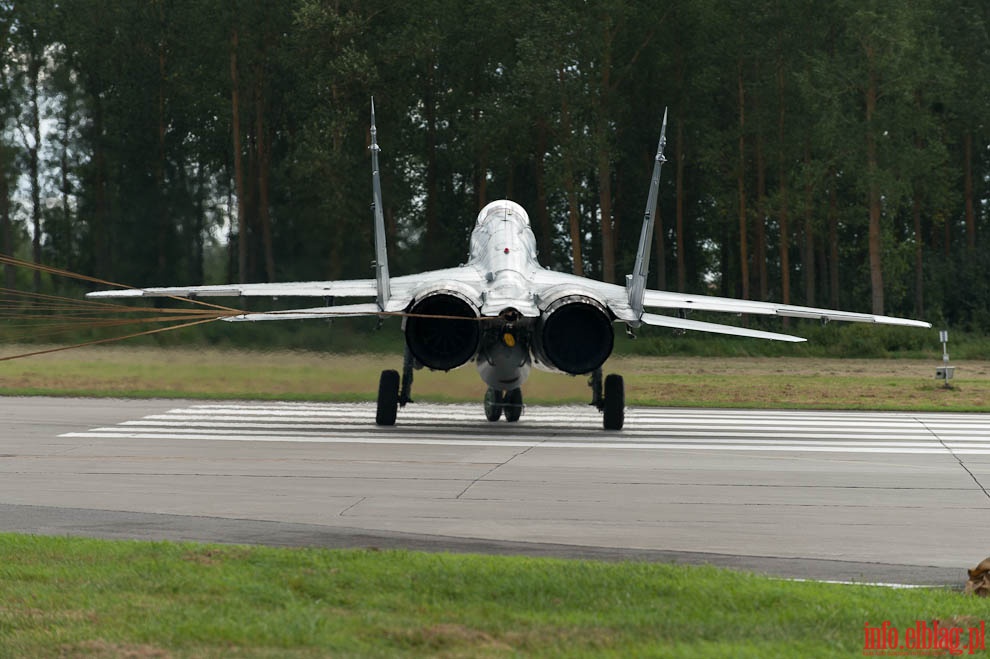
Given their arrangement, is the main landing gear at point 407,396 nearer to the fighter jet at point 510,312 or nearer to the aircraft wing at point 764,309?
the fighter jet at point 510,312

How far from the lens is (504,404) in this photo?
→ 18938mm

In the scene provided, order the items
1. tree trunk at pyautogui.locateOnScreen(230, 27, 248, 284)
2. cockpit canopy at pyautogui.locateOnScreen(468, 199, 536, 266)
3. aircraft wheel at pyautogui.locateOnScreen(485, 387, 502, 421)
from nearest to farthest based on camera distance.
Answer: cockpit canopy at pyautogui.locateOnScreen(468, 199, 536, 266), aircraft wheel at pyautogui.locateOnScreen(485, 387, 502, 421), tree trunk at pyautogui.locateOnScreen(230, 27, 248, 284)

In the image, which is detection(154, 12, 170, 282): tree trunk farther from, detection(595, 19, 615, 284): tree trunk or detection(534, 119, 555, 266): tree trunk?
detection(595, 19, 615, 284): tree trunk

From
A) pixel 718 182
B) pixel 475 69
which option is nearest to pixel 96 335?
pixel 475 69

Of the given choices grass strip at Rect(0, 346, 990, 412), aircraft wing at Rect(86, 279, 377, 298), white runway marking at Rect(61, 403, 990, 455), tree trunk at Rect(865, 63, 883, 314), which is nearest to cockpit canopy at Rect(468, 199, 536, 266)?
aircraft wing at Rect(86, 279, 377, 298)

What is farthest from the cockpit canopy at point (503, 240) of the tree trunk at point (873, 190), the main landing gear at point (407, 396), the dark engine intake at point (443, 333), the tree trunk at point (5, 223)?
the tree trunk at point (873, 190)

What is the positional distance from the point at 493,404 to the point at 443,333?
9.84 ft

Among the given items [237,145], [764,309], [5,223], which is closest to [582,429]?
[764,309]

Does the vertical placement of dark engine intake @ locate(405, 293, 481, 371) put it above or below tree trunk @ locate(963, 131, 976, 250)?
below

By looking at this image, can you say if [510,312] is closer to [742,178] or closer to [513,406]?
[513,406]

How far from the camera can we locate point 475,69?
46.8 metres

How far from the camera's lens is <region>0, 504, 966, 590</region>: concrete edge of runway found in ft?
25.8

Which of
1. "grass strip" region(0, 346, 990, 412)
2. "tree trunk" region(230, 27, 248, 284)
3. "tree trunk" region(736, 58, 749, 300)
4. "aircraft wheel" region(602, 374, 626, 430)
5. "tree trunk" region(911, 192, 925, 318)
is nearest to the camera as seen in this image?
"aircraft wheel" region(602, 374, 626, 430)

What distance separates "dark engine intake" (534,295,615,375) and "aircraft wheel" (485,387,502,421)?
112 inches
